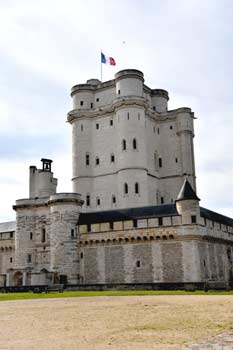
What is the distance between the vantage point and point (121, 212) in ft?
142

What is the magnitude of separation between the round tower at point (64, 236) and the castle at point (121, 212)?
0.10 meters

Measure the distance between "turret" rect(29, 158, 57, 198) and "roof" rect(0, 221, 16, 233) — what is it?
397cm

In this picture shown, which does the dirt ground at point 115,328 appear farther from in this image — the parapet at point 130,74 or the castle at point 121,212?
the parapet at point 130,74

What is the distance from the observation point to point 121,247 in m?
41.1

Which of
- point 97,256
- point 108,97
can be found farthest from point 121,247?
point 108,97

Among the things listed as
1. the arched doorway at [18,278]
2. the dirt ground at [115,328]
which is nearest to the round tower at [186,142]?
the arched doorway at [18,278]

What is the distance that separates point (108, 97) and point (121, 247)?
23094 mm

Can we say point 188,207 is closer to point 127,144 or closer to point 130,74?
point 127,144

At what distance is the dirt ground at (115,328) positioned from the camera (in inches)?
407

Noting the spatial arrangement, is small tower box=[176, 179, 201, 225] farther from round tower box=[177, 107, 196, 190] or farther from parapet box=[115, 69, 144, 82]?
parapet box=[115, 69, 144, 82]

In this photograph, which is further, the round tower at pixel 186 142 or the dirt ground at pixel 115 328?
the round tower at pixel 186 142

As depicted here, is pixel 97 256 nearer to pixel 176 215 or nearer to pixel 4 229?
pixel 176 215

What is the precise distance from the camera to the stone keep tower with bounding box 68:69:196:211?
51.7 metres

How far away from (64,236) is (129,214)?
6783mm
